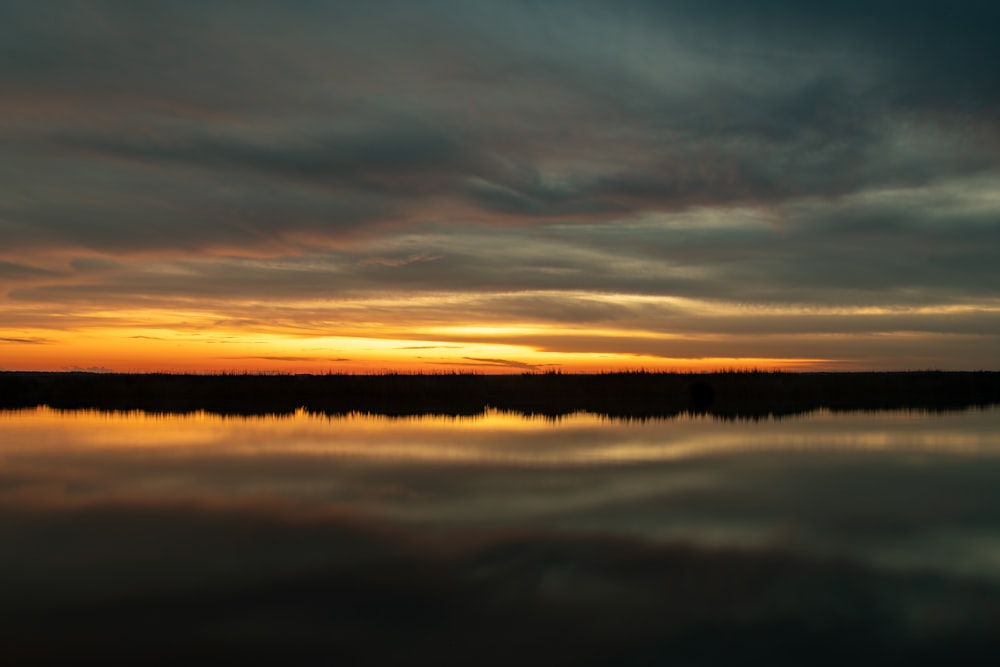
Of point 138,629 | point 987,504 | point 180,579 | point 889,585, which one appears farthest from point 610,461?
point 138,629

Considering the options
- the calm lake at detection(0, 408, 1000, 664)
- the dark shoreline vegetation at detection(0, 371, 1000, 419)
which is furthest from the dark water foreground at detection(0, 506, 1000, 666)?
the dark shoreline vegetation at detection(0, 371, 1000, 419)

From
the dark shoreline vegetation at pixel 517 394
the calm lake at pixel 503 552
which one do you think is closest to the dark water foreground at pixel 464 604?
the calm lake at pixel 503 552

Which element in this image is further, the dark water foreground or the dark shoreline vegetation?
the dark shoreline vegetation

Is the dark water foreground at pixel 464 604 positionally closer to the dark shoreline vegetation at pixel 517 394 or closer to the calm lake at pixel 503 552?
the calm lake at pixel 503 552

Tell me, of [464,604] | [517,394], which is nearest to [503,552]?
[464,604]

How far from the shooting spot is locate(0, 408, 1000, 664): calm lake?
7.85 metres

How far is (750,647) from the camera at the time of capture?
7.52m

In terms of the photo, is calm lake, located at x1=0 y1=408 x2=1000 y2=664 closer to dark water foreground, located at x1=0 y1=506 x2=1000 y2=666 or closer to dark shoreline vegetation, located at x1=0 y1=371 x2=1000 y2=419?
dark water foreground, located at x1=0 y1=506 x2=1000 y2=666

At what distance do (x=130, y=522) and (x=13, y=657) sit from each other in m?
5.98

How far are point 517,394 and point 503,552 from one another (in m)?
39.9

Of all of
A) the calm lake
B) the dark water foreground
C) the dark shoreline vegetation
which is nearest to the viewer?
the dark water foreground

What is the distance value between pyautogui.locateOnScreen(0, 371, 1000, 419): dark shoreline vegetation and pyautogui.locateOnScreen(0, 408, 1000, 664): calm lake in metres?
17.3

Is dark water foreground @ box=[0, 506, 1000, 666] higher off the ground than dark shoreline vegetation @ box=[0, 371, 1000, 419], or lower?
lower

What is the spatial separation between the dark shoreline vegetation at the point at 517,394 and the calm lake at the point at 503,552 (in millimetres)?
17305
